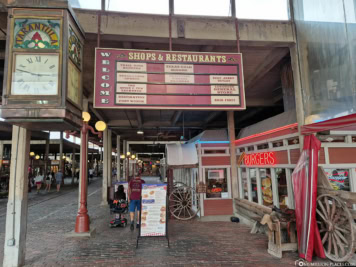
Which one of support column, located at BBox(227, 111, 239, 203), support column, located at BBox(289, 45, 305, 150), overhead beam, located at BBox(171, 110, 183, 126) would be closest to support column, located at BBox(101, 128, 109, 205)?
overhead beam, located at BBox(171, 110, 183, 126)

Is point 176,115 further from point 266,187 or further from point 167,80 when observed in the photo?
point 167,80

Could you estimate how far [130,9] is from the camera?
5.24 meters

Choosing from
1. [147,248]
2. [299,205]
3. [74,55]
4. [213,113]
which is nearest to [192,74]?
[74,55]

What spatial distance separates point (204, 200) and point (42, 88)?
23.5 ft

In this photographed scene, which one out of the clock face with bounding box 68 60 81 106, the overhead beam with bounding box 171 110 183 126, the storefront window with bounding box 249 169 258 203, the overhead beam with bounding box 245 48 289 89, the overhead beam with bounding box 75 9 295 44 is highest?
the overhead beam with bounding box 75 9 295 44

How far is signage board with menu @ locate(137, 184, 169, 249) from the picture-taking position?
591cm

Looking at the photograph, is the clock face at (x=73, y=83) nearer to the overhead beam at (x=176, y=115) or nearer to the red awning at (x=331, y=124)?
the red awning at (x=331, y=124)

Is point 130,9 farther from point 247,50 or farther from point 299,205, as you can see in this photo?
point 299,205

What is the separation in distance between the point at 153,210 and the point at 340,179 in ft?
15.0

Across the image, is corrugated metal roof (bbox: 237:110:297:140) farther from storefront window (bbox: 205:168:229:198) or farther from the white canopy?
the white canopy

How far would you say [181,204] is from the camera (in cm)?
900

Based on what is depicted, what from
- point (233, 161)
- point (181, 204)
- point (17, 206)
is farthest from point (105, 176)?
point (17, 206)

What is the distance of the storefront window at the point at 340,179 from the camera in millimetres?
5469

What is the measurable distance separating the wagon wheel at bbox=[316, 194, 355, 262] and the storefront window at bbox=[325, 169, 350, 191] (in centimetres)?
98
